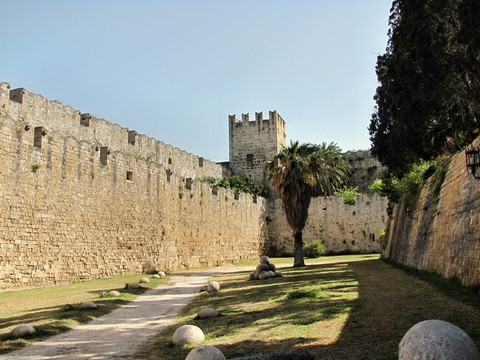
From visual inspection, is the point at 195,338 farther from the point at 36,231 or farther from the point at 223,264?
the point at 223,264

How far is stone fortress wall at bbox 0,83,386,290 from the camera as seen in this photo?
1702cm

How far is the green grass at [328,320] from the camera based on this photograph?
6.55 m

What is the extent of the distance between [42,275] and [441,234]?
1335cm

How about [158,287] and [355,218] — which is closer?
[158,287]

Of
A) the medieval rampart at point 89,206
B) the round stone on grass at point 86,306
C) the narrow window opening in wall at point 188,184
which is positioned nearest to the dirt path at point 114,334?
the round stone on grass at point 86,306

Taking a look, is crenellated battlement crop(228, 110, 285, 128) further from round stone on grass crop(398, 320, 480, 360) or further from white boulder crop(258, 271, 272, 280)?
round stone on grass crop(398, 320, 480, 360)

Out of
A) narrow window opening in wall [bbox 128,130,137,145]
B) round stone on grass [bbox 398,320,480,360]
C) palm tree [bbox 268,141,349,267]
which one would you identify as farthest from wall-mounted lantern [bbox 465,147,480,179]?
narrow window opening in wall [bbox 128,130,137,145]

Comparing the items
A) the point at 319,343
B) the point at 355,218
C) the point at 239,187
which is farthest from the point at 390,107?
the point at 239,187

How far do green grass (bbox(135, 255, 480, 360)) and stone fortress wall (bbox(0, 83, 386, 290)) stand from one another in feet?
25.4

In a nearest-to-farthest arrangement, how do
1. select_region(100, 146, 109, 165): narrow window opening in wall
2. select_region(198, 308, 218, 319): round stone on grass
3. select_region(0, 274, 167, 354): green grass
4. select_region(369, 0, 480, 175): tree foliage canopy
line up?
select_region(0, 274, 167, 354): green grass < select_region(369, 0, 480, 175): tree foliage canopy < select_region(198, 308, 218, 319): round stone on grass < select_region(100, 146, 109, 165): narrow window opening in wall

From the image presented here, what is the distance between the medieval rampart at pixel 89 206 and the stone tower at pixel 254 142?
1778 cm

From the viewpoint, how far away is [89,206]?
20.6 metres

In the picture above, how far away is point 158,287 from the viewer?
18.1m

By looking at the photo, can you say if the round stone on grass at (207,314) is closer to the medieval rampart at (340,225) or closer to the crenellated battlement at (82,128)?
the crenellated battlement at (82,128)
